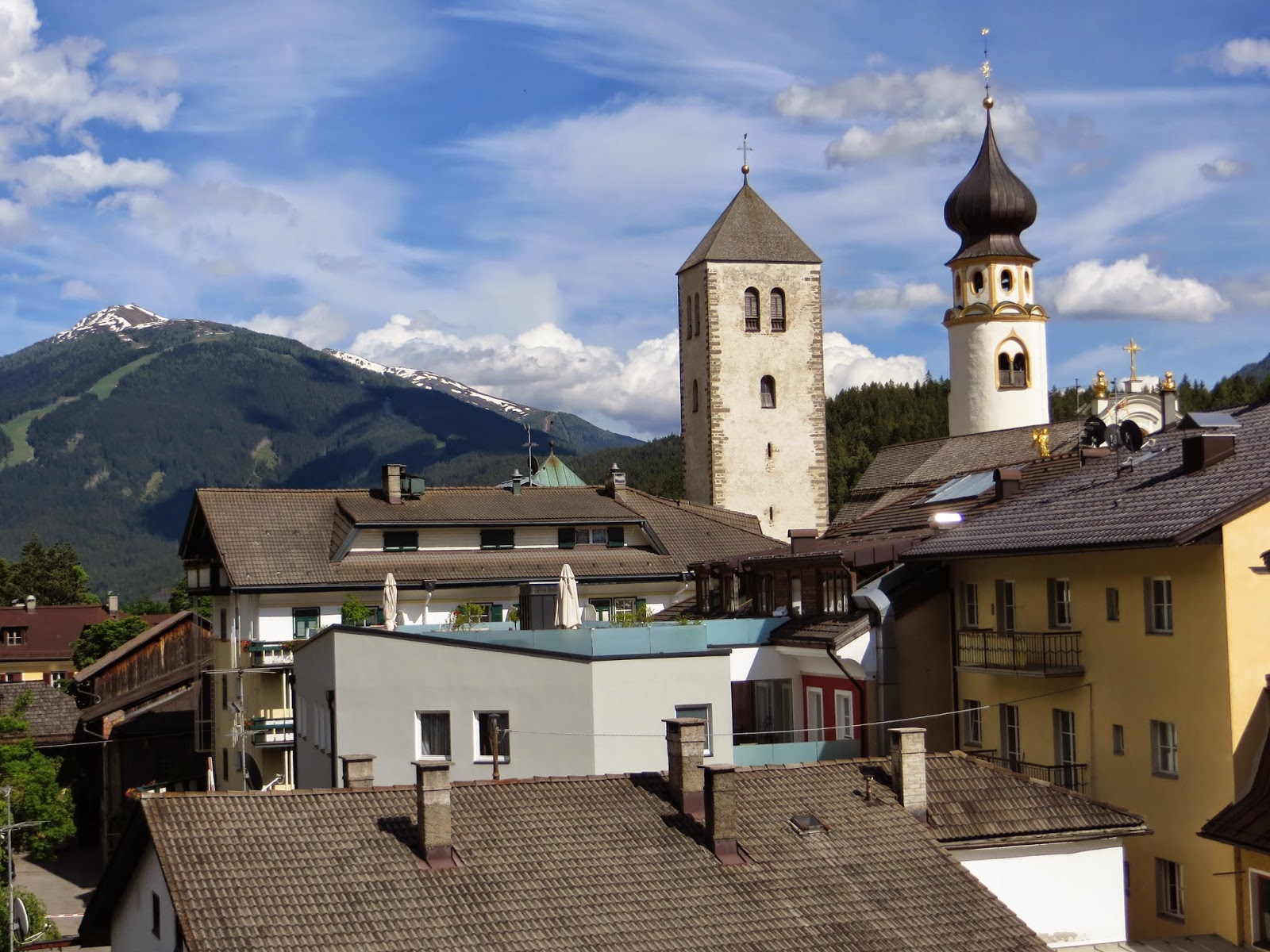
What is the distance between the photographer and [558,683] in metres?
29.8

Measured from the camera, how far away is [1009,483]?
1371 inches

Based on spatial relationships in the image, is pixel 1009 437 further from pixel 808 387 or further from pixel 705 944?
pixel 705 944

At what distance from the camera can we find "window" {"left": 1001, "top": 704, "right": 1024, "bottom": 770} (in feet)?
96.8

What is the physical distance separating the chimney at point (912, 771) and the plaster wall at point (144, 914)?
937 centimetres

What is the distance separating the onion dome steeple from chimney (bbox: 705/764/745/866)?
58.7 metres

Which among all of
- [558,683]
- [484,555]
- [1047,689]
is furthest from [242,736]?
[1047,689]

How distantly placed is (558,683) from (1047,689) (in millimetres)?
8302

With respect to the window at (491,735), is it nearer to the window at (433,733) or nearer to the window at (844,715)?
the window at (433,733)

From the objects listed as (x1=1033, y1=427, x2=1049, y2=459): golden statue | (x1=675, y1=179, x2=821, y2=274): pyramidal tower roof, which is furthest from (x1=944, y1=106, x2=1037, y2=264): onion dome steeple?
(x1=1033, y1=427, x2=1049, y2=459): golden statue

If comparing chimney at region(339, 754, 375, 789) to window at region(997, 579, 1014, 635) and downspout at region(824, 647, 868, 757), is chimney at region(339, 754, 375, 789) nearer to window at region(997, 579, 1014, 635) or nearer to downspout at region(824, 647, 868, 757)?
downspout at region(824, 647, 868, 757)

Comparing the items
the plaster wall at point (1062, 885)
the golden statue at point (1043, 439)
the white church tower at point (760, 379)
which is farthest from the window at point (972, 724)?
the white church tower at point (760, 379)

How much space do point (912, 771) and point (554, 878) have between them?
555 cm

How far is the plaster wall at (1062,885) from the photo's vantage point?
2298 cm

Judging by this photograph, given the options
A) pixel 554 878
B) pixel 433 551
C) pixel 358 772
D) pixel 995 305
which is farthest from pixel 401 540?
pixel 995 305
